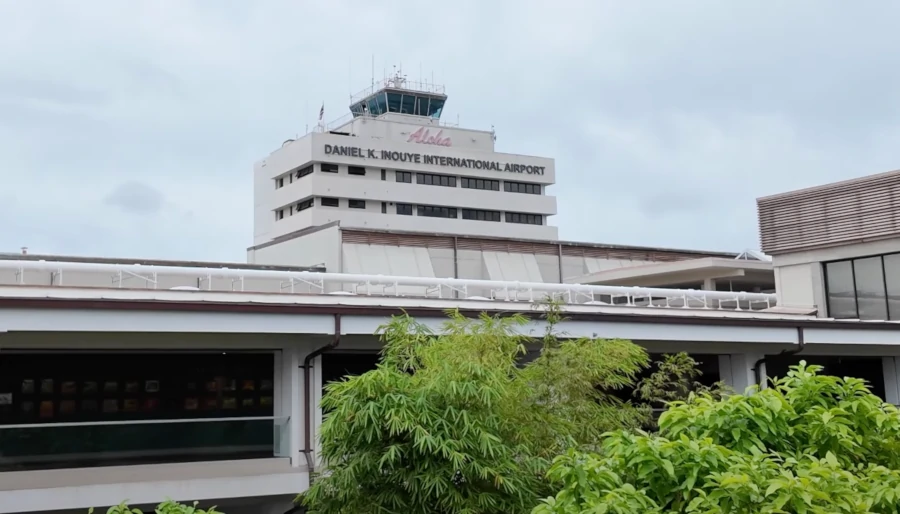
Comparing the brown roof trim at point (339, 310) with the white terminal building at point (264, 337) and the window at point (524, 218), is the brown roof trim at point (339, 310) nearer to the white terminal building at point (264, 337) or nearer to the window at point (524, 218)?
the white terminal building at point (264, 337)

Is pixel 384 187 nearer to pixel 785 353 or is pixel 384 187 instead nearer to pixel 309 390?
pixel 785 353

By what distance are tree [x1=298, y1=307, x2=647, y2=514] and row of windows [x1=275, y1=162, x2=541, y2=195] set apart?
230 feet

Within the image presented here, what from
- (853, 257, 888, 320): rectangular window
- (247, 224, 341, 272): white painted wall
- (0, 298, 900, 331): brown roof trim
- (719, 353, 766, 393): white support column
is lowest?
(719, 353, 766, 393): white support column

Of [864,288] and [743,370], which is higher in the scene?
[864,288]

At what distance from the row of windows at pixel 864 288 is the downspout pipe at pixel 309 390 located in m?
15.6

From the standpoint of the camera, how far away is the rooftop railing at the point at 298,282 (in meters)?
16.9

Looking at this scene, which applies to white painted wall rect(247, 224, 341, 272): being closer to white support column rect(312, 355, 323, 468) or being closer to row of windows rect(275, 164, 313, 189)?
white support column rect(312, 355, 323, 468)

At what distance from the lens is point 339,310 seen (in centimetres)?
1590

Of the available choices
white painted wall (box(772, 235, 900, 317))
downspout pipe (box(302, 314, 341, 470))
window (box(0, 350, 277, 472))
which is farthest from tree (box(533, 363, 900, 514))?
white painted wall (box(772, 235, 900, 317))

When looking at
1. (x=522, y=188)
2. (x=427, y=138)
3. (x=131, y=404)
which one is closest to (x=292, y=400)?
(x=131, y=404)

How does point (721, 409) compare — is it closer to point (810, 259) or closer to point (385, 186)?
point (810, 259)

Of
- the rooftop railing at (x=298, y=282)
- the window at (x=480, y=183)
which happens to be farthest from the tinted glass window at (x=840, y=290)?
the window at (x=480, y=183)

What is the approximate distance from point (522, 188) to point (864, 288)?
6535cm

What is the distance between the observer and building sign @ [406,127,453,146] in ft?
284
